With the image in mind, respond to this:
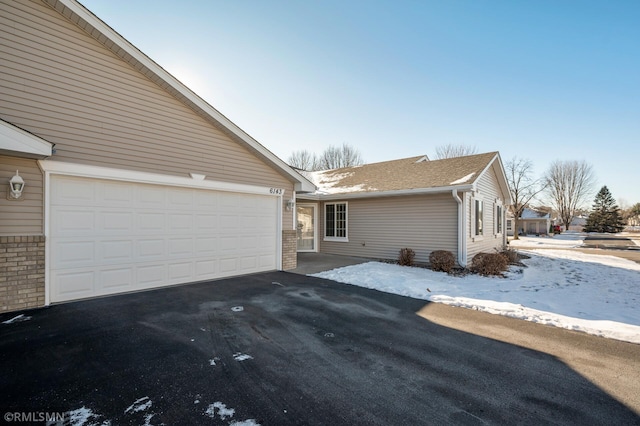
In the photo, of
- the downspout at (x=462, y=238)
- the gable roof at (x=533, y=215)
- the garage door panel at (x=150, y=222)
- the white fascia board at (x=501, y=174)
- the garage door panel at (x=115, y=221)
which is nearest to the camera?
the garage door panel at (x=115, y=221)

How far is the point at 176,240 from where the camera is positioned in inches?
276

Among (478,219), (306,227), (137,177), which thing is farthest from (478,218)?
(137,177)

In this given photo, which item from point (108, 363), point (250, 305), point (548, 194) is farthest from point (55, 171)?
point (548, 194)

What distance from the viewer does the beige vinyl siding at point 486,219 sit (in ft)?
34.1

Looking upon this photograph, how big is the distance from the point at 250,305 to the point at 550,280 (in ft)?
28.6

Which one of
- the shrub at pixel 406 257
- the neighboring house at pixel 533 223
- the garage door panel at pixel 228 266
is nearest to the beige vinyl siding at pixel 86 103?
the garage door panel at pixel 228 266

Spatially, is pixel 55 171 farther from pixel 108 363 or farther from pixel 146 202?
pixel 108 363

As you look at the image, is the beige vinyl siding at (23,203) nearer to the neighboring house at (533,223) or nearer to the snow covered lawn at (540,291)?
the snow covered lawn at (540,291)

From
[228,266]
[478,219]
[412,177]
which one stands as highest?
[412,177]

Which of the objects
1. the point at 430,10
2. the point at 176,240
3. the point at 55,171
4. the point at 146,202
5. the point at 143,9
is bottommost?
the point at 176,240

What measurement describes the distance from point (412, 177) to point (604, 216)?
58660mm

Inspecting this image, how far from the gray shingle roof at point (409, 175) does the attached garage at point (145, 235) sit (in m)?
5.26

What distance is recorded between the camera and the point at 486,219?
1247 cm

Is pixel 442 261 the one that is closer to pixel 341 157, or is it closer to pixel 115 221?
pixel 115 221
